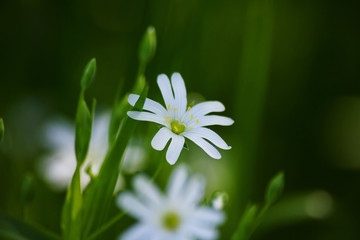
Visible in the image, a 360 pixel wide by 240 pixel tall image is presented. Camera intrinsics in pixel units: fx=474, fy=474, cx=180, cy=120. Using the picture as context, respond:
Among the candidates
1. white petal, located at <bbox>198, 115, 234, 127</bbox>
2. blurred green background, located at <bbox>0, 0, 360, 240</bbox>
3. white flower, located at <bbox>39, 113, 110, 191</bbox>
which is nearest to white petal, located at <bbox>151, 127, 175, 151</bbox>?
white petal, located at <bbox>198, 115, 234, 127</bbox>

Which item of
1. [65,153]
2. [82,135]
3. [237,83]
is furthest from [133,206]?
[237,83]

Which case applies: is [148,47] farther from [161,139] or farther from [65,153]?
[65,153]

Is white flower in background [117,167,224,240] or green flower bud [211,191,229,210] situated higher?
green flower bud [211,191,229,210]

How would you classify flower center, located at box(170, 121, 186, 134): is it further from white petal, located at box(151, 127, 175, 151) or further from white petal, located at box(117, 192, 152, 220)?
white petal, located at box(117, 192, 152, 220)

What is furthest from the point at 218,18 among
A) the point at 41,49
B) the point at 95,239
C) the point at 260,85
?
the point at 95,239

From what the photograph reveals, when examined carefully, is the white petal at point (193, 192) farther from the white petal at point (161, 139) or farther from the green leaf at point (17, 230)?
the green leaf at point (17, 230)

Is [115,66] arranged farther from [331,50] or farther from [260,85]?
[331,50]
